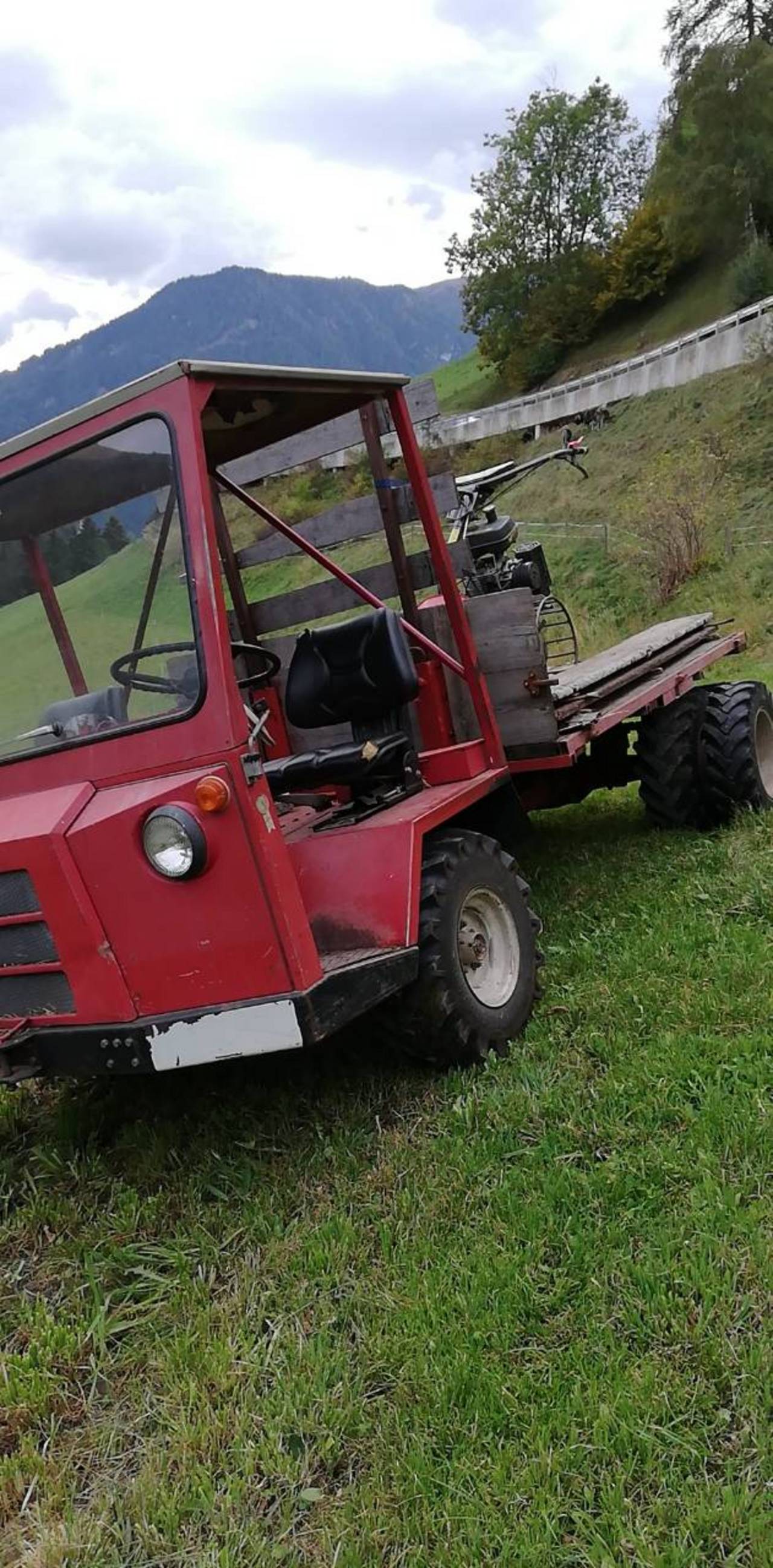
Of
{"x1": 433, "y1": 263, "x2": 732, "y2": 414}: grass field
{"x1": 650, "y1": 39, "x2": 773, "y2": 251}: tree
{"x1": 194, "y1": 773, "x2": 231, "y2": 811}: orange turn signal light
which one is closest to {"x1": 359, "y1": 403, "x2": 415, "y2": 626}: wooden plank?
{"x1": 194, "y1": 773, "x2": 231, "y2": 811}: orange turn signal light

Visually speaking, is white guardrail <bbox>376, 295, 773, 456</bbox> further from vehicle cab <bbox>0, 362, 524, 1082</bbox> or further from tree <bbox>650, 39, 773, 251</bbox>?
vehicle cab <bbox>0, 362, 524, 1082</bbox>

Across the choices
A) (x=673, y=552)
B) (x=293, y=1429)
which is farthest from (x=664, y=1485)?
(x=673, y=552)

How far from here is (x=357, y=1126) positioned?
10.4 ft

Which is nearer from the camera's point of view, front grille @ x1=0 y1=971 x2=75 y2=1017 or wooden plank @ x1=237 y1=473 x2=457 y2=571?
front grille @ x1=0 y1=971 x2=75 y2=1017

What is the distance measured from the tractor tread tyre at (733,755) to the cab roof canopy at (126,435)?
2430 mm

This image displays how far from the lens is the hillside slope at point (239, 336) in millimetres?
136250

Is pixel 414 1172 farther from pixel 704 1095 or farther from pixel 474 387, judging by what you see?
pixel 474 387

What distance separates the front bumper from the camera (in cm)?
270

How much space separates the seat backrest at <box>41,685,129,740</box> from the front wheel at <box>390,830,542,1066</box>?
1.03m

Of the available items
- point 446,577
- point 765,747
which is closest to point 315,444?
point 446,577

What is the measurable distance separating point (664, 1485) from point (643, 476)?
64.4ft

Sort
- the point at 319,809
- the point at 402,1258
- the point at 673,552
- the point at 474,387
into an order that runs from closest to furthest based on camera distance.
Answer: the point at 402,1258, the point at 319,809, the point at 673,552, the point at 474,387

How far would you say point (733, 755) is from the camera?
504cm

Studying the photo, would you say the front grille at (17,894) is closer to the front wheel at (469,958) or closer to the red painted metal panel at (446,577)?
the front wheel at (469,958)
